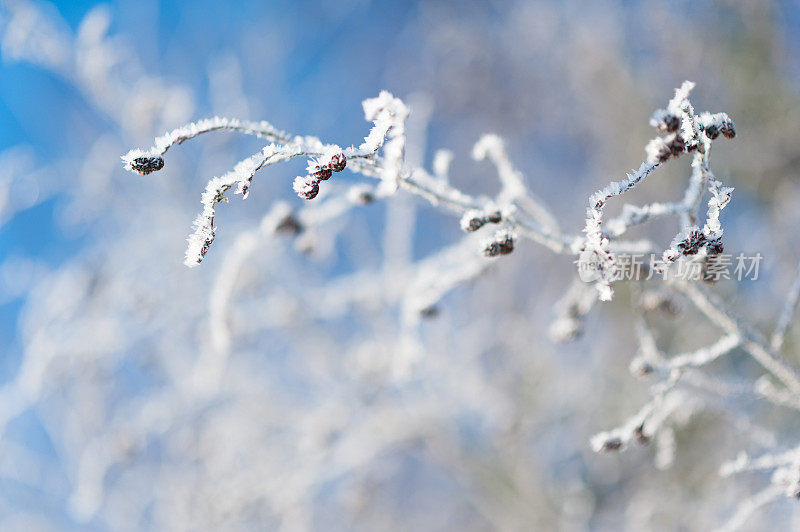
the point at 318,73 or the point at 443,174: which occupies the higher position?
the point at 318,73

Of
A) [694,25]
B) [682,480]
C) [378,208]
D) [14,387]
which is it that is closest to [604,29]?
[694,25]

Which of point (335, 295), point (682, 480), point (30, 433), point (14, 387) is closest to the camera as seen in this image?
point (335, 295)

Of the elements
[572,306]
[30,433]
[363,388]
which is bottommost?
[572,306]

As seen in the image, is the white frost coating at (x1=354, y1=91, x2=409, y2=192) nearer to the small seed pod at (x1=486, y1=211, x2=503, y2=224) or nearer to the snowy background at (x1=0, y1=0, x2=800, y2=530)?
the small seed pod at (x1=486, y1=211, x2=503, y2=224)

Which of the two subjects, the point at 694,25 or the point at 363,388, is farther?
the point at 694,25

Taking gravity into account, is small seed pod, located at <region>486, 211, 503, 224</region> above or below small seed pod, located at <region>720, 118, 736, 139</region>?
below

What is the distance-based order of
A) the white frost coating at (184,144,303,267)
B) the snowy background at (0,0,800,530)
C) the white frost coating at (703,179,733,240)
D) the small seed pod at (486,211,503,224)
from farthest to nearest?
the snowy background at (0,0,800,530) < the small seed pod at (486,211,503,224) < the white frost coating at (703,179,733,240) < the white frost coating at (184,144,303,267)

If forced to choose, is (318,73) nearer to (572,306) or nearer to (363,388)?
(363,388)

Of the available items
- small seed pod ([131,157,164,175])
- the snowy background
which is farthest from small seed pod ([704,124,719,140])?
small seed pod ([131,157,164,175])

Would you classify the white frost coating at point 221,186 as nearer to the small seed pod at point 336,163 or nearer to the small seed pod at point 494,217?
the small seed pod at point 336,163
